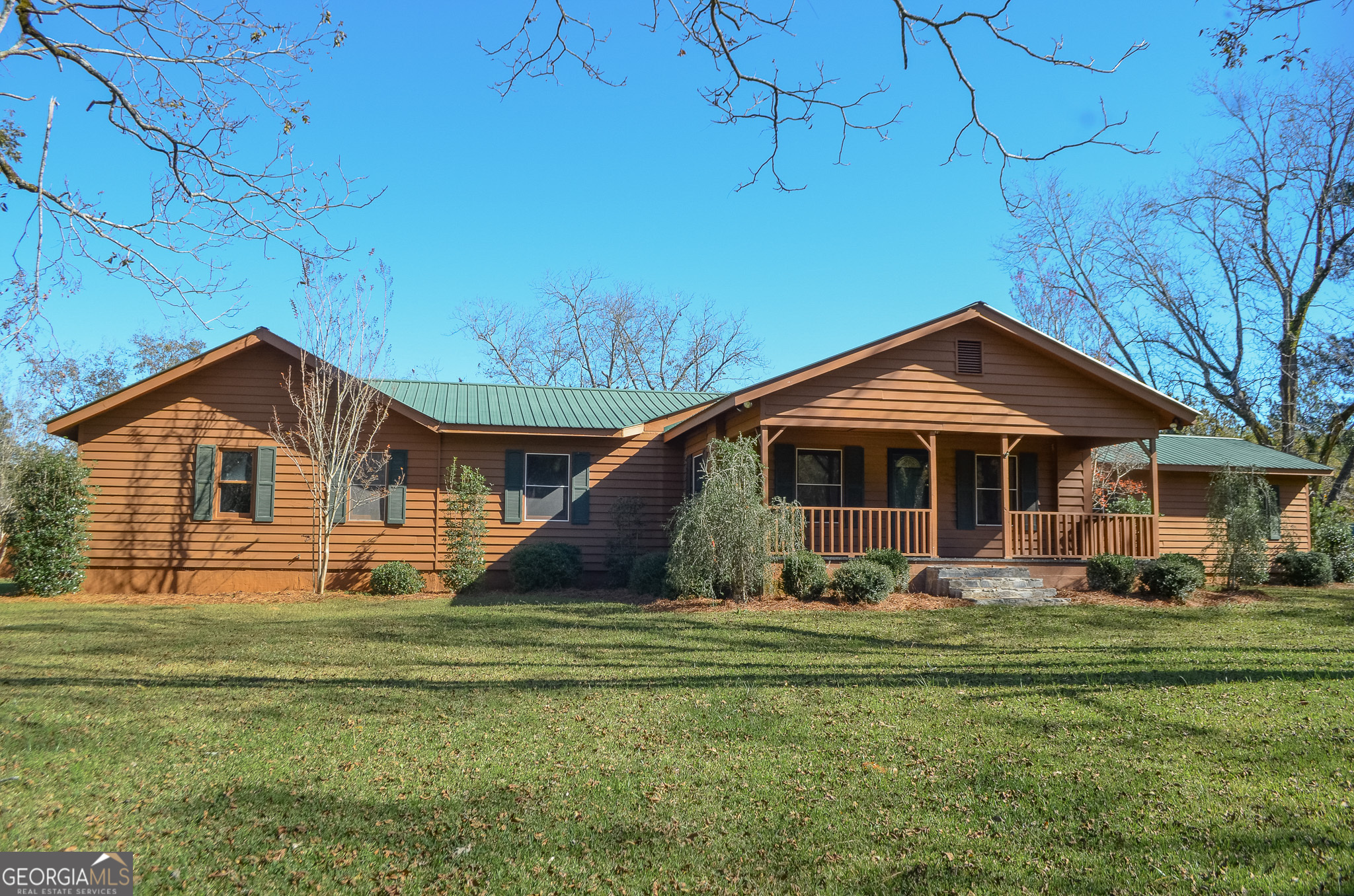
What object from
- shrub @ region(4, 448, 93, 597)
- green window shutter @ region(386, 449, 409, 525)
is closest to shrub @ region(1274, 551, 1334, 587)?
green window shutter @ region(386, 449, 409, 525)

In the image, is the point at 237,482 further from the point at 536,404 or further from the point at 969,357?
the point at 969,357

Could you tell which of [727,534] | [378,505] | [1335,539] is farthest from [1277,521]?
[378,505]

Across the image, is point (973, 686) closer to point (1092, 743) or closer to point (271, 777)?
point (1092, 743)

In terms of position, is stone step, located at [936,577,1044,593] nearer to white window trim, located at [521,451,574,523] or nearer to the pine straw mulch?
white window trim, located at [521,451,574,523]

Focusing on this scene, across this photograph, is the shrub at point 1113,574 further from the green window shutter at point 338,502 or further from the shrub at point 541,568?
the green window shutter at point 338,502

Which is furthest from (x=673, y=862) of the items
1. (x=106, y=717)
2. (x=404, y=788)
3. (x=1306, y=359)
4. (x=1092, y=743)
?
(x=1306, y=359)

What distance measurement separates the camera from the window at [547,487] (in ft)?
60.1

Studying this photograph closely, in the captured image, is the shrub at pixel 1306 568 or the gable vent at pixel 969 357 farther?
the shrub at pixel 1306 568

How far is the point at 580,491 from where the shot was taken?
60.3 feet

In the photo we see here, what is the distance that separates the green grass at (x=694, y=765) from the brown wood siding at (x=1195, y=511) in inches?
446

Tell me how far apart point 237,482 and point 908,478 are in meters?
13.6

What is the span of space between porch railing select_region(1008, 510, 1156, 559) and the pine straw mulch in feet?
37.7

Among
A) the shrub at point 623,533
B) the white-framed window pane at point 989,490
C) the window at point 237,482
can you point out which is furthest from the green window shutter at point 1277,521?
the window at point 237,482

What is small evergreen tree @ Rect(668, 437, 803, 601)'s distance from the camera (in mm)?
13383
